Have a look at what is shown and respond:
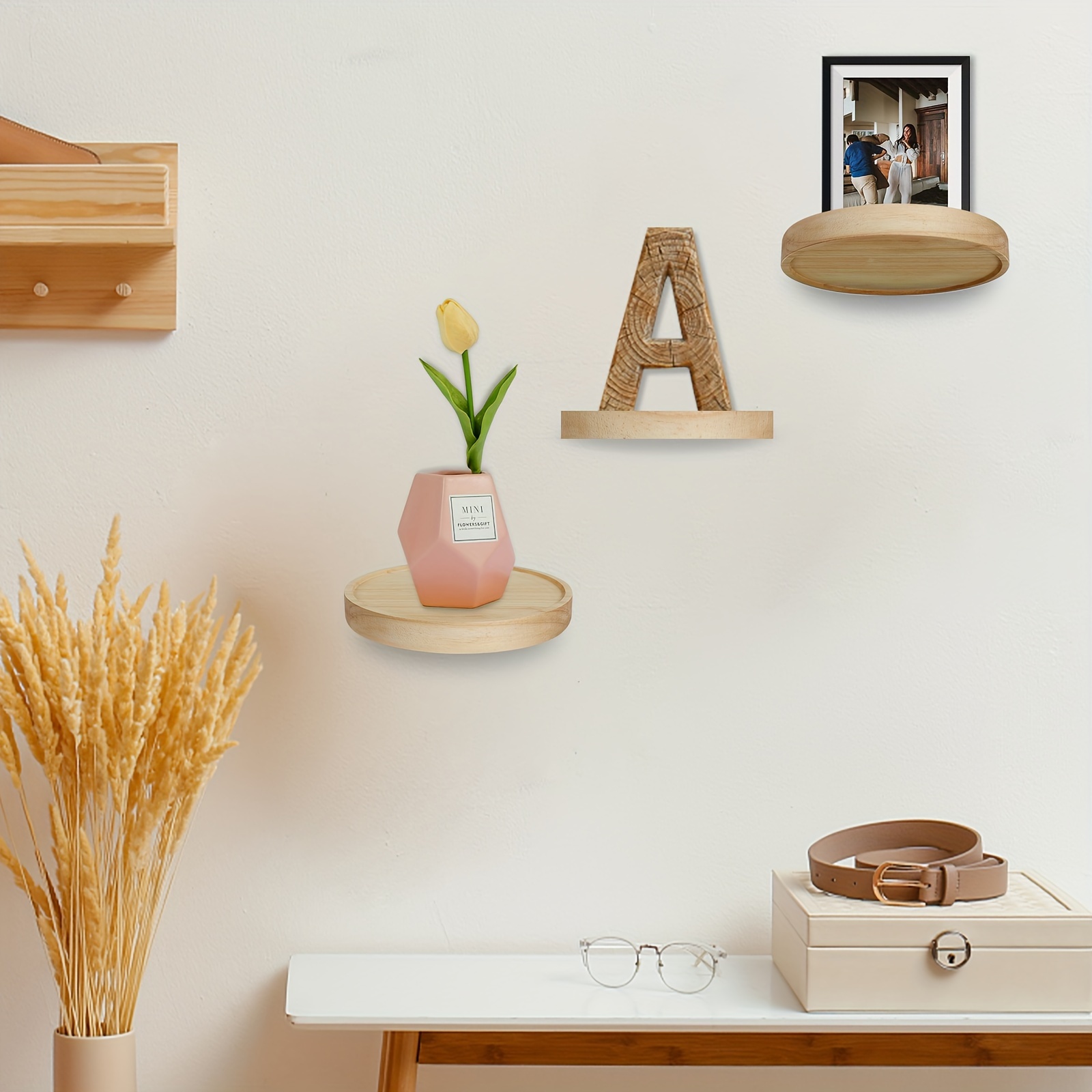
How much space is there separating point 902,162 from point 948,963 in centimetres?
93

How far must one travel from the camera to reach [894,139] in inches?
50.2

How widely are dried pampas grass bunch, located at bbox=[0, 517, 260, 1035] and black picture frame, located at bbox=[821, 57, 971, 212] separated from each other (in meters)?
0.90

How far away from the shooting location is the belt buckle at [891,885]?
1120 millimetres

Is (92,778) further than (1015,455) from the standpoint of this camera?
No

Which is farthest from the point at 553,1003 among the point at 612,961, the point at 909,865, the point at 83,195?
the point at 83,195

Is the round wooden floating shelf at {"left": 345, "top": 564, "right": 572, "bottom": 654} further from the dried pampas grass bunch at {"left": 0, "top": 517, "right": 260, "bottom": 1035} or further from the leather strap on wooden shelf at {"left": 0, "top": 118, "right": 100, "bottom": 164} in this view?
the leather strap on wooden shelf at {"left": 0, "top": 118, "right": 100, "bottom": 164}

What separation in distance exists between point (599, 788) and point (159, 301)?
2.64 feet

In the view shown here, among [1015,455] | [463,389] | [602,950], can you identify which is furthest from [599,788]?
[1015,455]

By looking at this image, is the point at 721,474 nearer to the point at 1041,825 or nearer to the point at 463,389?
the point at 463,389

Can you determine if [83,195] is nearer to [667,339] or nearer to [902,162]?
[667,339]

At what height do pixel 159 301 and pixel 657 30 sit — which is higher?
pixel 657 30

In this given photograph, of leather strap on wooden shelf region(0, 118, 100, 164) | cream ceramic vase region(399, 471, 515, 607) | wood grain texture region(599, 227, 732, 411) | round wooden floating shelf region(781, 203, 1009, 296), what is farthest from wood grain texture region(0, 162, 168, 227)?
round wooden floating shelf region(781, 203, 1009, 296)

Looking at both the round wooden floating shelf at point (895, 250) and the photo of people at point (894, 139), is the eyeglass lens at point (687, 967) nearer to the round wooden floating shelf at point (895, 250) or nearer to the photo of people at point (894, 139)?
the round wooden floating shelf at point (895, 250)

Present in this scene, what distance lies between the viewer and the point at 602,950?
124cm
